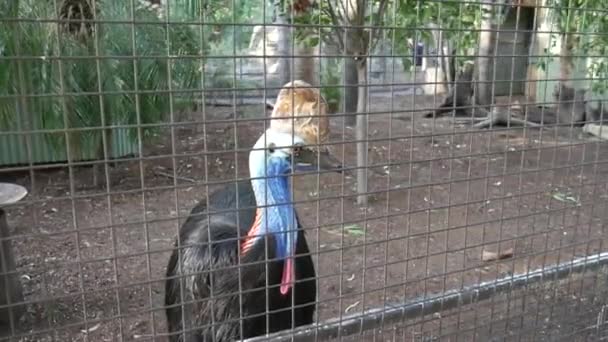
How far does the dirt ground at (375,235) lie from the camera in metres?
1.69

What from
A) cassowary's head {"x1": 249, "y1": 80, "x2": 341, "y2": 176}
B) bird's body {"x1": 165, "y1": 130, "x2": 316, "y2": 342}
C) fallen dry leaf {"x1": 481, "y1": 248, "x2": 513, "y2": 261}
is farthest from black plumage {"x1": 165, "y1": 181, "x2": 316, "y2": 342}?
fallen dry leaf {"x1": 481, "y1": 248, "x2": 513, "y2": 261}

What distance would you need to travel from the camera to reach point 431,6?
2.97 meters

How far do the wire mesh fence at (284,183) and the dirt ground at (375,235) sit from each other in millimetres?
20

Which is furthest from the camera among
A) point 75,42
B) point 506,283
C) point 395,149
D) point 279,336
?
point 395,149

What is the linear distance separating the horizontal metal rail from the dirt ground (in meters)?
0.08

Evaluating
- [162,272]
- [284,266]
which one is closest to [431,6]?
[284,266]

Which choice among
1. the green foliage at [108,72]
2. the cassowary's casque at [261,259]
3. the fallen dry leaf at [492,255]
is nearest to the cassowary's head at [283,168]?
the cassowary's casque at [261,259]

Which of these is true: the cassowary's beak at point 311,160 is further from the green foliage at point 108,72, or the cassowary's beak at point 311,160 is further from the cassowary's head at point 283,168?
the green foliage at point 108,72

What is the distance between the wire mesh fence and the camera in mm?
1488

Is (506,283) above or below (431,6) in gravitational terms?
below

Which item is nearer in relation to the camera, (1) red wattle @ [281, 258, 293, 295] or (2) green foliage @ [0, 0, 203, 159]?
(1) red wattle @ [281, 258, 293, 295]

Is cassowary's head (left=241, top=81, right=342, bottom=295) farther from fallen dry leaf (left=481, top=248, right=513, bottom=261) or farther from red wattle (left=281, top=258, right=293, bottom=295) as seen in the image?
fallen dry leaf (left=481, top=248, right=513, bottom=261)

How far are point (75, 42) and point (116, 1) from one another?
50 cm

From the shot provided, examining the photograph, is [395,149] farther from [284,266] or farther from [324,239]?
[284,266]
